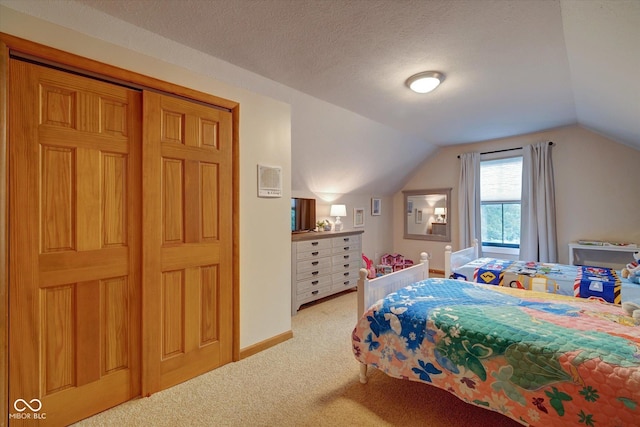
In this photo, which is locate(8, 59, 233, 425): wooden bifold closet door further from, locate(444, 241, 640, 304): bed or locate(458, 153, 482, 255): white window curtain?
locate(458, 153, 482, 255): white window curtain

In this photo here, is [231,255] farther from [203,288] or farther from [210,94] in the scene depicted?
[210,94]

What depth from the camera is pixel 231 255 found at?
2.31m

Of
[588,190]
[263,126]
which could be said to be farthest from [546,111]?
[263,126]

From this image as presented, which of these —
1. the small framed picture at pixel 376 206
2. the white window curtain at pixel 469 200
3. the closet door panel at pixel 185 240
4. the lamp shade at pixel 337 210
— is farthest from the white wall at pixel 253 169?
the white window curtain at pixel 469 200

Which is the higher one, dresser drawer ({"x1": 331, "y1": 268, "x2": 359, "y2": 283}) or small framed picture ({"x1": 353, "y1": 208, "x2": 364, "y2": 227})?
small framed picture ({"x1": 353, "y1": 208, "x2": 364, "y2": 227})

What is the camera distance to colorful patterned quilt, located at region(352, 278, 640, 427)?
120 centimetres

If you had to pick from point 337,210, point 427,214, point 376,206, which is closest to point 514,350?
point 337,210

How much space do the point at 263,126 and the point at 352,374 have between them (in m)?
2.17

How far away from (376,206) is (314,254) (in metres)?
2.40

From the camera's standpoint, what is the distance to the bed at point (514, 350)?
120 cm

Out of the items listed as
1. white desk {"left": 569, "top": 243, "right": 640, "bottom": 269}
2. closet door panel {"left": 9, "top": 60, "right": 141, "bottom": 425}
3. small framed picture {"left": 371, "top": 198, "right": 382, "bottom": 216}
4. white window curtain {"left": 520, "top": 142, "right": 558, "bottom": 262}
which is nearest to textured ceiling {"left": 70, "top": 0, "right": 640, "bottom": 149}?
closet door panel {"left": 9, "top": 60, "right": 141, "bottom": 425}

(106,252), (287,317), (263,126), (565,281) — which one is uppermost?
(263,126)

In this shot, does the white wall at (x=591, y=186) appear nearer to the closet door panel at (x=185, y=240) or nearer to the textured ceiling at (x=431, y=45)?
the textured ceiling at (x=431, y=45)

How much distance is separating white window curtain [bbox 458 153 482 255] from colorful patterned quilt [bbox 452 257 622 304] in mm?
1597
